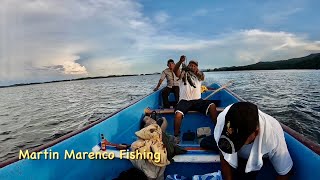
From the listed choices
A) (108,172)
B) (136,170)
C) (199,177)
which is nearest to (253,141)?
(199,177)

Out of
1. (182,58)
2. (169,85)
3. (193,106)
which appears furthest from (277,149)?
(169,85)

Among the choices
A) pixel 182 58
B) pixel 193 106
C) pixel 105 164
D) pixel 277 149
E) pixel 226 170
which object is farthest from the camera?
pixel 182 58

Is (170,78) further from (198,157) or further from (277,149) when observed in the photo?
(277,149)

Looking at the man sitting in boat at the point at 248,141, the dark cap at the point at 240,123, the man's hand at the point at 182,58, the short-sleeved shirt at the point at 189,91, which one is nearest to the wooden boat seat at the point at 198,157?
the man sitting in boat at the point at 248,141

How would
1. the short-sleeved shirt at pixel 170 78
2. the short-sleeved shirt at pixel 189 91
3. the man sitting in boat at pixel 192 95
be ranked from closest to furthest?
the man sitting in boat at pixel 192 95 < the short-sleeved shirt at pixel 189 91 < the short-sleeved shirt at pixel 170 78

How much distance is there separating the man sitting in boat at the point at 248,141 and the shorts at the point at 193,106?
8.59ft

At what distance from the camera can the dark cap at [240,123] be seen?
Answer: 1.97m

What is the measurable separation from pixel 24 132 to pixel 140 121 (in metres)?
8.07

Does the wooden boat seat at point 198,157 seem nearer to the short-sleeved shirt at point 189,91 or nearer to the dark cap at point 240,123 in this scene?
the dark cap at point 240,123

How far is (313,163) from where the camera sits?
2.17m

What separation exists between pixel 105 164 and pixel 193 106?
2.54m

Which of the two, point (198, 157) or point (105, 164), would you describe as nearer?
point (198, 157)

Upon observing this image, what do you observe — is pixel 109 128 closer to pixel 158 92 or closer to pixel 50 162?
pixel 50 162

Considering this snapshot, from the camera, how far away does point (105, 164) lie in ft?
10.9
